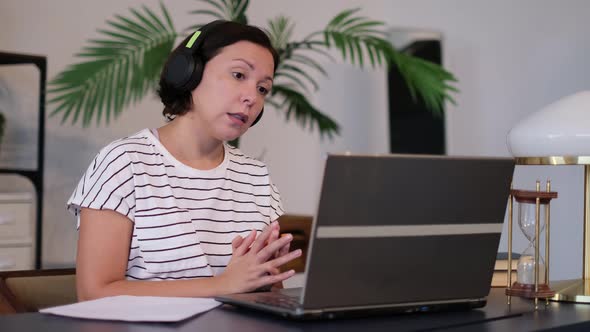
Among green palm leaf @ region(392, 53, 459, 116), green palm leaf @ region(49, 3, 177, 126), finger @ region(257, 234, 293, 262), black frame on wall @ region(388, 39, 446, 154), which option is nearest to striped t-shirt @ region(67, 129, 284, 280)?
finger @ region(257, 234, 293, 262)

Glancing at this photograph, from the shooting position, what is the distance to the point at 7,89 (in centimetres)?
357

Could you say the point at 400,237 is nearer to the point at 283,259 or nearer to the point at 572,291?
the point at 283,259

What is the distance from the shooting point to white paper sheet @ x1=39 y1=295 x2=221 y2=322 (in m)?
1.09

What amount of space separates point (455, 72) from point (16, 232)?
7.16 ft

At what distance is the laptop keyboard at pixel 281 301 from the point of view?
1.12 meters

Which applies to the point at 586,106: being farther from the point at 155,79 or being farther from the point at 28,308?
the point at 155,79

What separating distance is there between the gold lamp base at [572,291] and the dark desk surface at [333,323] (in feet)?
0.42

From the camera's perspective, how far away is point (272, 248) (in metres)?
1.36

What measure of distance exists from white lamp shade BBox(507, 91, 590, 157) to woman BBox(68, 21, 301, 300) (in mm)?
489

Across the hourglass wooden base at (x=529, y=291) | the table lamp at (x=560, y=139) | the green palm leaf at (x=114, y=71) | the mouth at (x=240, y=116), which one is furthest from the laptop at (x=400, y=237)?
the green palm leaf at (x=114, y=71)

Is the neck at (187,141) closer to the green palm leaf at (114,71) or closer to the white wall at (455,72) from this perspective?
the green palm leaf at (114,71)

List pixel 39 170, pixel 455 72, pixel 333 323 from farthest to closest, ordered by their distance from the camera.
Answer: pixel 455 72 → pixel 39 170 → pixel 333 323

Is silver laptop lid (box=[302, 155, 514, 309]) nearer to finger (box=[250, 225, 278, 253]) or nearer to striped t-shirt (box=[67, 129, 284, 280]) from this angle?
finger (box=[250, 225, 278, 253])

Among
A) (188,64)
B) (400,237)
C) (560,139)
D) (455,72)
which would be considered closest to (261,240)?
(400,237)
